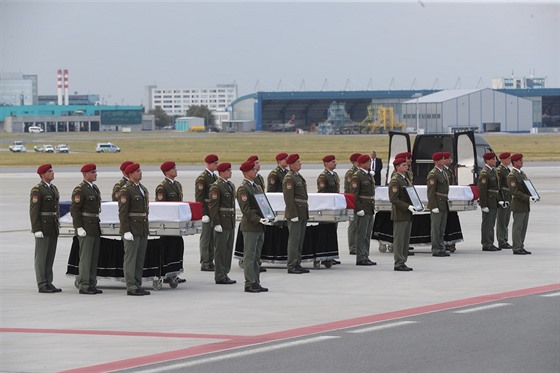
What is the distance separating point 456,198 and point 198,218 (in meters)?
7.58

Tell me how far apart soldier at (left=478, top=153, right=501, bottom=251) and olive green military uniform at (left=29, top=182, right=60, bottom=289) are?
1007 centimetres

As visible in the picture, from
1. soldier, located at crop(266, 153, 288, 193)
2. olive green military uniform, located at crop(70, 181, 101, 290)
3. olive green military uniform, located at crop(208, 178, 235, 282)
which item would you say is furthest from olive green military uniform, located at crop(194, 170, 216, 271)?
olive green military uniform, located at crop(70, 181, 101, 290)

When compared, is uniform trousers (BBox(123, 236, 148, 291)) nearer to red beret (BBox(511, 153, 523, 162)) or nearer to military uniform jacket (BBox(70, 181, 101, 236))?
military uniform jacket (BBox(70, 181, 101, 236))

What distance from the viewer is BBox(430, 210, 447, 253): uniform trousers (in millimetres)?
23172

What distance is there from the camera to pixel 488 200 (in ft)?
80.5

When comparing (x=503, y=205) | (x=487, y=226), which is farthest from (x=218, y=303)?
(x=503, y=205)

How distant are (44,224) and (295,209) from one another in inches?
172

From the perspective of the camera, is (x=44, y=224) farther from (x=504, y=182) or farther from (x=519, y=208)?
(x=504, y=182)

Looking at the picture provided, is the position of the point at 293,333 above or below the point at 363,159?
below

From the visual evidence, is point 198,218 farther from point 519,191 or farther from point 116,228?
point 519,191

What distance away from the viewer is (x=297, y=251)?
20.3 m

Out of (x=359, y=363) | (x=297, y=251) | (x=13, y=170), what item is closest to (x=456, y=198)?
(x=297, y=251)

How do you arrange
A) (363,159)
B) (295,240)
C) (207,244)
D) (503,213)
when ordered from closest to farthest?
(295,240)
(207,244)
(363,159)
(503,213)

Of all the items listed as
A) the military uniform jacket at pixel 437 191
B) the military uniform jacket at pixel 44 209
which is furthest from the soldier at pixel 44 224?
the military uniform jacket at pixel 437 191
